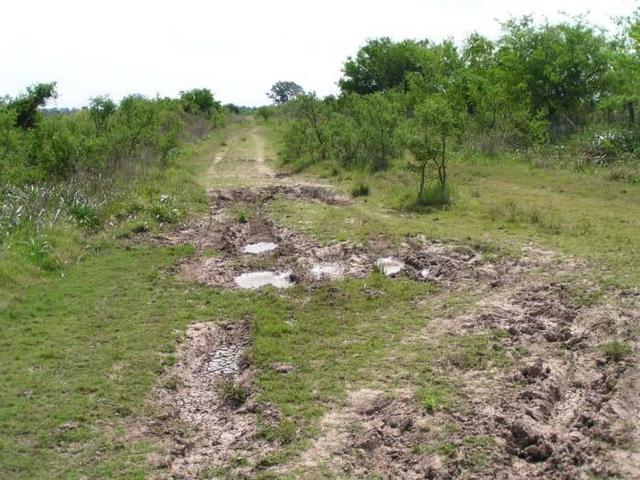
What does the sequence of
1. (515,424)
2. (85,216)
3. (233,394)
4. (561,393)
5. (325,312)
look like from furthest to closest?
(85,216) → (325,312) → (233,394) → (561,393) → (515,424)

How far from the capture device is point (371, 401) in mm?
5965

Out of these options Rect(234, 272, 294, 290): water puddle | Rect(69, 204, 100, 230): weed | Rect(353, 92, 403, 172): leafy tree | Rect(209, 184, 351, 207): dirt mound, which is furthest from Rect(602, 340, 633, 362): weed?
Rect(353, 92, 403, 172): leafy tree

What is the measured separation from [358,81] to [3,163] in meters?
34.2

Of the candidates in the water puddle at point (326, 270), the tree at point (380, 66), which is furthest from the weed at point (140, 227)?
the tree at point (380, 66)

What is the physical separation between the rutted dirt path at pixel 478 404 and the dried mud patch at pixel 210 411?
0.02 m

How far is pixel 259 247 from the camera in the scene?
502 inches

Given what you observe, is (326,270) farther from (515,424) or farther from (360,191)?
(360,191)

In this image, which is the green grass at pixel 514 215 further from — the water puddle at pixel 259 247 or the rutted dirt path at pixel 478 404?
the rutted dirt path at pixel 478 404

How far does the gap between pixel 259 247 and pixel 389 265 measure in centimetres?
323

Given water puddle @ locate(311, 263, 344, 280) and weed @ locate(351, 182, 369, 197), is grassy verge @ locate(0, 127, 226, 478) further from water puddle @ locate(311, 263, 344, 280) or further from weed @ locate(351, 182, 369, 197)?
weed @ locate(351, 182, 369, 197)

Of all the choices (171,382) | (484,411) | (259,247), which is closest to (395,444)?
(484,411)

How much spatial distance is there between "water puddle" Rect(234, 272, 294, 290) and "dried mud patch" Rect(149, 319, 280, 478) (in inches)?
83.4

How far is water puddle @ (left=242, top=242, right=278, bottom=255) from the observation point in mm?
12430

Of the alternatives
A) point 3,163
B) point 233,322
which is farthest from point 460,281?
point 3,163
